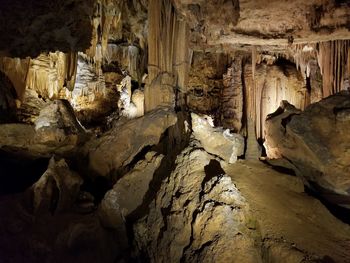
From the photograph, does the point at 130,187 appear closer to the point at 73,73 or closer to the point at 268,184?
the point at 268,184

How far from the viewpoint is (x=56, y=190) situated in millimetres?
5438

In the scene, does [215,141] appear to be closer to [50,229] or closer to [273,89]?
[50,229]

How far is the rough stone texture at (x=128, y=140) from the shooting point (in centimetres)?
625

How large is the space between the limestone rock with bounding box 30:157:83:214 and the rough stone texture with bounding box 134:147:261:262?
5.38 feet

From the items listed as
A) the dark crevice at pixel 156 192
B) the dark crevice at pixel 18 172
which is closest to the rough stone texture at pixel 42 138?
the dark crevice at pixel 18 172

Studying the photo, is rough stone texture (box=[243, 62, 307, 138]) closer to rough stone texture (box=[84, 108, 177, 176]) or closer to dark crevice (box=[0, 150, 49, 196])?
rough stone texture (box=[84, 108, 177, 176])

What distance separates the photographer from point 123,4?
10.7 m

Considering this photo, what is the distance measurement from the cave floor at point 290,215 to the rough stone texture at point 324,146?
1.14 m

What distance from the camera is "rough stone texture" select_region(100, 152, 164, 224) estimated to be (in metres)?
4.93

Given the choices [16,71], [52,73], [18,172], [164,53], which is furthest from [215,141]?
[52,73]

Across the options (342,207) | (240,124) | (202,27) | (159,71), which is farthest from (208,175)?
(240,124)

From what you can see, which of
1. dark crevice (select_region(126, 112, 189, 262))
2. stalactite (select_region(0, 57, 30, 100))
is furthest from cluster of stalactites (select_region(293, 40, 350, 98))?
stalactite (select_region(0, 57, 30, 100))

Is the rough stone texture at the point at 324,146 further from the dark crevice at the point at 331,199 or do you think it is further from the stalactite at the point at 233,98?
the stalactite at the point at 233,98

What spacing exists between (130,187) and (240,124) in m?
6.66
